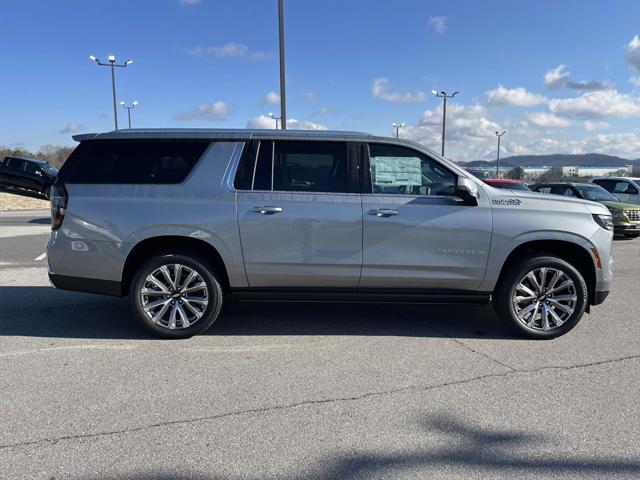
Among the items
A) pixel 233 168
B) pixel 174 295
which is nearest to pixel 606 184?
pixel 233 168

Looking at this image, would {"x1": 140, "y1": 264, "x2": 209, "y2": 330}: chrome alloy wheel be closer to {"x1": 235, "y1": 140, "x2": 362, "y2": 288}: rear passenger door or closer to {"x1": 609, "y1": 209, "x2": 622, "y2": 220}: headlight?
{"x1": 235, "y1": 140, "x2": 362, "y2": 288}: rear passenger door

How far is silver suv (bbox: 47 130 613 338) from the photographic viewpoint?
464 centimetres

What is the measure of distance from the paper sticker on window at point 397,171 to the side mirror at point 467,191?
0.38 metres

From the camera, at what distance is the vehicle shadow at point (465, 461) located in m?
2.69

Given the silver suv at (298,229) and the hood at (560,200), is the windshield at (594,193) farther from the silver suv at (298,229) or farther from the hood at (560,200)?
the silver suv at (298,229)

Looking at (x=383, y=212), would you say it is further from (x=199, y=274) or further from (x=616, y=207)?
(x=616, y=207)

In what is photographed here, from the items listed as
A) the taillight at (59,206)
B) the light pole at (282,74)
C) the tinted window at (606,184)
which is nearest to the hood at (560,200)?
the taillight at (59,206)

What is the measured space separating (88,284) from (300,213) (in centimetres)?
217

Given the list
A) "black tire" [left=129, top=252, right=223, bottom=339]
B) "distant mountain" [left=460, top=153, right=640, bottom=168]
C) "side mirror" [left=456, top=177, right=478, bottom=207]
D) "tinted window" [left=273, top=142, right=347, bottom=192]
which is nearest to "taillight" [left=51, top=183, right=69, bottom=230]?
"black tire" [left=129, top=252, right=223, bottom=339]

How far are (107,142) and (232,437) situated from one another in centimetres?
314

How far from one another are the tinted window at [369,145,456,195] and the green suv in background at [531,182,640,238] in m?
9.73

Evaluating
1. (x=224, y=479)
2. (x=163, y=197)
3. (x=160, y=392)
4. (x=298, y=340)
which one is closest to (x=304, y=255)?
(x=298, y=340)

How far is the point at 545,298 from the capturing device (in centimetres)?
485

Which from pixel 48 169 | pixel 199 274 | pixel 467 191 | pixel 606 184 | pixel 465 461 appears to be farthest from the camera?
pixel 48 169
